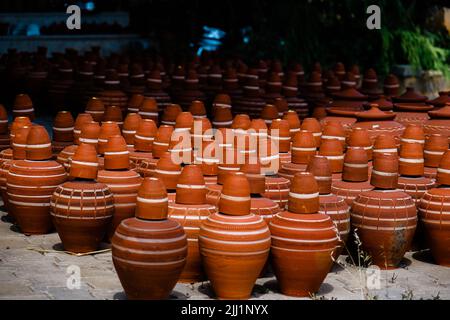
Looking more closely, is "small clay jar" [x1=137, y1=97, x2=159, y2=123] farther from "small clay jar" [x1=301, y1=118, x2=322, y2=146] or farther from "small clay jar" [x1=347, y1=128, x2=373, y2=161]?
"small clay jar" [x1=347, y1=128, x2=373, y2=161]

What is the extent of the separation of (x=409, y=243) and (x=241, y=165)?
1161 mm

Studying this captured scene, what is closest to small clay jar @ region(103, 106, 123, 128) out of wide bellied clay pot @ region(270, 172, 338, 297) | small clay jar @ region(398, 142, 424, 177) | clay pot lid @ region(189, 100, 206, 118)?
clay pot lid @ region(189, 100, 206, 118)

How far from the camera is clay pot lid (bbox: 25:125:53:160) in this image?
6.34 metres

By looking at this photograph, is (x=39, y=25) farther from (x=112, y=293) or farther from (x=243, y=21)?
(x=112, y=293)

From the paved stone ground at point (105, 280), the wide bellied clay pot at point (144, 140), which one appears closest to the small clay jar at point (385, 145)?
the paved stone ground at point (105, 280)

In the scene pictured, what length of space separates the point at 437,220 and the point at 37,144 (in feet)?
8.60

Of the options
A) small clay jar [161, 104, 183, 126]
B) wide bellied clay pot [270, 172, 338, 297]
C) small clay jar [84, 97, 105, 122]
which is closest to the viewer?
wide bellied clay pot [270, 172, 338, 297]

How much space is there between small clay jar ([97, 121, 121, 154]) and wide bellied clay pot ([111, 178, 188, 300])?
5.60ft

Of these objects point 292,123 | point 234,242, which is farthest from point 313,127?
point 234,242

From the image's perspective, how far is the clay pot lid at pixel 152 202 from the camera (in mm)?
4965

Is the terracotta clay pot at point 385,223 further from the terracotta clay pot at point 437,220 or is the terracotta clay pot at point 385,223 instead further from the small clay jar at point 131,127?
the small clay jar at point 131,127

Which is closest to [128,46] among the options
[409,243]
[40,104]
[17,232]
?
[40,104]

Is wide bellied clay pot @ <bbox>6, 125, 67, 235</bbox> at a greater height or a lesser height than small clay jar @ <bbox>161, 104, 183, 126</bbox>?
lesser

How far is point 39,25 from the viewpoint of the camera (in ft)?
50.6
